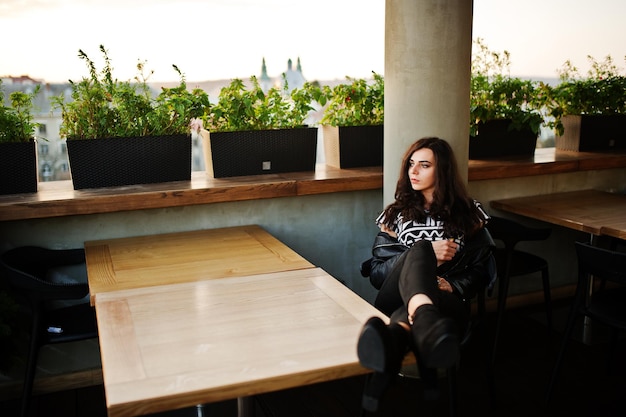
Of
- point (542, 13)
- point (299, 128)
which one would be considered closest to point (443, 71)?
point (299, 128)

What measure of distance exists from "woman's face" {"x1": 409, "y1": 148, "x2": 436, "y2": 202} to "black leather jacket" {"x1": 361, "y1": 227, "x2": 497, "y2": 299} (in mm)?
308

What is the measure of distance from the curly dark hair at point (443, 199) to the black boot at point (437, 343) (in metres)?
1.23

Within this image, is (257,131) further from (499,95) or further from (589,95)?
(589,95)

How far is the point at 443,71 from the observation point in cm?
348

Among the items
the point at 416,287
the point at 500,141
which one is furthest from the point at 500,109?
the point at 416,287

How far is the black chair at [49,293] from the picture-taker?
2914 mm

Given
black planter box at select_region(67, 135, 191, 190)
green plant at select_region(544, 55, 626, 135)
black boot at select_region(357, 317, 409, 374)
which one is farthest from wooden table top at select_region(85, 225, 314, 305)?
green plant at select_region(544, 55, 626, 135)

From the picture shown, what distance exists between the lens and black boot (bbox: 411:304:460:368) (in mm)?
1983

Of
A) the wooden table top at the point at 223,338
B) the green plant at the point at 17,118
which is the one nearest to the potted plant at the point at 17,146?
the green plant at the point at 17,118

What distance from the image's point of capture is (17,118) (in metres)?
3.46

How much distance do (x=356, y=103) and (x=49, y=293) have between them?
2.21 m

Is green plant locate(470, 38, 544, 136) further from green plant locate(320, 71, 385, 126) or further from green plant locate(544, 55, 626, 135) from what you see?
green plant locate(320, 71, 385, 126)

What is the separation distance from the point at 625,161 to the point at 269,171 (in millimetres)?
2654

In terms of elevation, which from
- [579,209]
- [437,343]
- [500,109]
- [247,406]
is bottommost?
[247,406]
